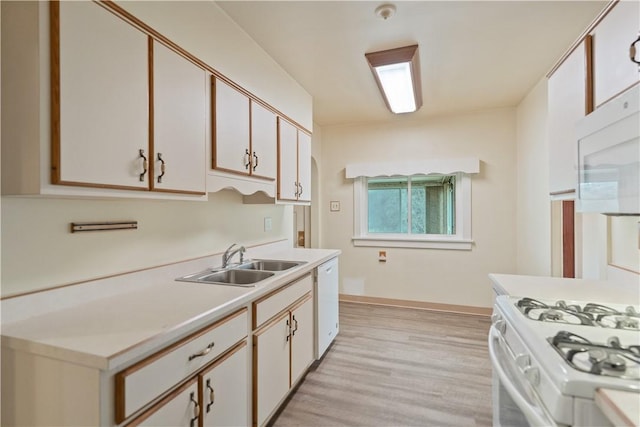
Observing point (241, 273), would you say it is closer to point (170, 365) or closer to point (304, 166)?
point (170, 365)

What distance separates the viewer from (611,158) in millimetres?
1183

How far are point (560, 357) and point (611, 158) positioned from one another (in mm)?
820

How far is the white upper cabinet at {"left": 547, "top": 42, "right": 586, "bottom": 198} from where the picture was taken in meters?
1.55

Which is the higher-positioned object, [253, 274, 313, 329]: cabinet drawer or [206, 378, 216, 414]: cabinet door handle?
[253, 274, 313, 329]: cabinet drawer

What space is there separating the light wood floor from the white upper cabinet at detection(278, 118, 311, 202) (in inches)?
58.6

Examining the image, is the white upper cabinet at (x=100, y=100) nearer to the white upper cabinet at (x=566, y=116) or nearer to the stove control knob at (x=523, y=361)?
the stove control knob at (x=523, y=361)

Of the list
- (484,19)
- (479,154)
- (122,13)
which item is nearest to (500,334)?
(484,19)

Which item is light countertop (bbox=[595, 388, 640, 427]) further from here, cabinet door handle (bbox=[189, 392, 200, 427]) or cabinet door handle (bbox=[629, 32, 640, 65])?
cabinet door handle (bbox=[189, 392, 200, 427])

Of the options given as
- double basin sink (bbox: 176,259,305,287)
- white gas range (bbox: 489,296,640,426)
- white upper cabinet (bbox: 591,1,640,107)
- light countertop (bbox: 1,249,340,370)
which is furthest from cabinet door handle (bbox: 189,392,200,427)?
white upper cabinet (bbox: 591,1,640,107)

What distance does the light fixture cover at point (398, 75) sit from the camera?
234 cm

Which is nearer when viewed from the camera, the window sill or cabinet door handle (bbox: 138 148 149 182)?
cabinet door handle (bbox: 138 148 149 182)

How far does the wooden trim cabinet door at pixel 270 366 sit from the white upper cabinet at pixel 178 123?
2.90 ft

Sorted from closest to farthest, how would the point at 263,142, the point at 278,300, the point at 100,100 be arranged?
1. the point at 100,100
2. the point at 278,300
3. the point at 263,142

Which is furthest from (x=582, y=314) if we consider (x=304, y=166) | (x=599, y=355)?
(x=304, y=166)
